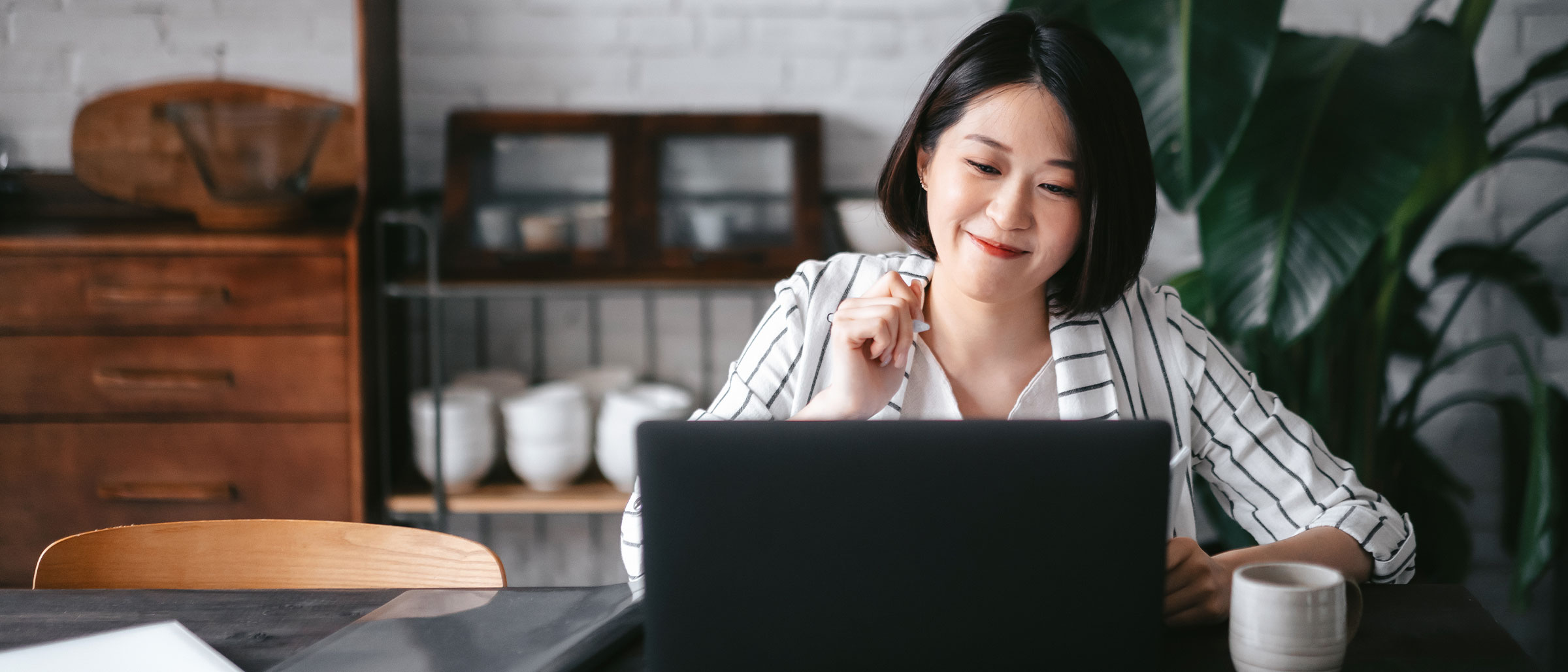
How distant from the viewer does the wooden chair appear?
3.45 ft

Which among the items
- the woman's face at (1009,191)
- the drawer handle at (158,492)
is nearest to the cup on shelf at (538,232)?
the drawer handle at (158,492)

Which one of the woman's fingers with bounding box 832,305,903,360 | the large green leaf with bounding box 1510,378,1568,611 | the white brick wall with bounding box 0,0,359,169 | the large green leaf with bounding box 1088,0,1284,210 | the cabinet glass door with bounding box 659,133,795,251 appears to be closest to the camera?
the woman's fingers with bounding box 832,305,903,360

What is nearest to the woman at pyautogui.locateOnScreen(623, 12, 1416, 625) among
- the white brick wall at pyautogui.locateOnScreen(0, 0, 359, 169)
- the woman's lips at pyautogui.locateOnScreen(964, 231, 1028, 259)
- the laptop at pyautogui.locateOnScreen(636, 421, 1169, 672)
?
the woman's lips at pyautogui.locateOnScreen(964, 231, 1028, 259)

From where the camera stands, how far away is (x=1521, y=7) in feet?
7.30

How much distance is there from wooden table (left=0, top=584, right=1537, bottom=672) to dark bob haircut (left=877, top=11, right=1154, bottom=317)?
1.24 feet

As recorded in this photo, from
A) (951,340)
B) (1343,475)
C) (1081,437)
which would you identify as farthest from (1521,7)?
(1081,437)

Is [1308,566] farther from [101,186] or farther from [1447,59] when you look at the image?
Answer: [101,186]

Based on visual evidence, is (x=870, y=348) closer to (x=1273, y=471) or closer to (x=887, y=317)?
(x=887, y=317)

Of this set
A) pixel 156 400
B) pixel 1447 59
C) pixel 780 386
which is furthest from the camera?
pixel 156 400

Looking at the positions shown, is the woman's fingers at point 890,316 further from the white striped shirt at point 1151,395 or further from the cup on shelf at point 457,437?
the cup on shelf at point 457,437

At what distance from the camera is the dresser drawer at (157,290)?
1.90 meters

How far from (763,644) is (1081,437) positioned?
8.5 inches

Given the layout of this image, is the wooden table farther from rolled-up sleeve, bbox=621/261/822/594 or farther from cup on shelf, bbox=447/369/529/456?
cup on shelf, bbox=447/369/529/456

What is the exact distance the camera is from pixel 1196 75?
60.3 inches
